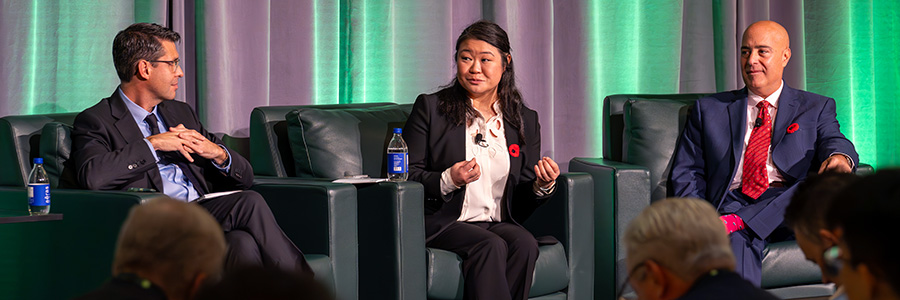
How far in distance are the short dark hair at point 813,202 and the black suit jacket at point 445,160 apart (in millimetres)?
1482

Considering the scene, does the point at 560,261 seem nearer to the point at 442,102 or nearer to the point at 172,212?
the point at 442,102

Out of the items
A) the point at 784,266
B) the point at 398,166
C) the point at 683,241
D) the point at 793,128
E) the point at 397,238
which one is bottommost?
the point at 784,266

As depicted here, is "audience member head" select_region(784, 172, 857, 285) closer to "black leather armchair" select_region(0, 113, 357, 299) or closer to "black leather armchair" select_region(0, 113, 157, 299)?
"black leather armchair" select_region(0, 113, 357, 299)

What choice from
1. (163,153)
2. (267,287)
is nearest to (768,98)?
(163,153)

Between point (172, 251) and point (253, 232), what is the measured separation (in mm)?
1522

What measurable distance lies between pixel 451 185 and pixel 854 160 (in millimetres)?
1528

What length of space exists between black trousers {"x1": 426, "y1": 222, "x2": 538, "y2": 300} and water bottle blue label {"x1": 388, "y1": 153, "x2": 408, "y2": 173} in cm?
25

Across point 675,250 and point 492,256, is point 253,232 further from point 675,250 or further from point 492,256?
point 675,250

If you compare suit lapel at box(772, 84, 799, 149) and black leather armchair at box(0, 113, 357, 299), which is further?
suit lapel at box(772, 84, 799, 149)

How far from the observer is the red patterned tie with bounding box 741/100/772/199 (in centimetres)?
340

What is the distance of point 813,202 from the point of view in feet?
5.30

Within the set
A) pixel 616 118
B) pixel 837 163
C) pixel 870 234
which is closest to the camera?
pixel 870 234

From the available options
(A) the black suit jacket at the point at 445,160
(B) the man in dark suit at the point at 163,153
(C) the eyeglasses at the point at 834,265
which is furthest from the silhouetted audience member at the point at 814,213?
(A) the black suit jacket at the point at 445,160

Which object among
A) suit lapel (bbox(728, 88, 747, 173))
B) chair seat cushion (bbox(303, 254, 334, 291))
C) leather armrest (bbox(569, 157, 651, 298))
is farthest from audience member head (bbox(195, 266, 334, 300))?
Result: suit lapel (bbox(728, 88, 747, 173))
